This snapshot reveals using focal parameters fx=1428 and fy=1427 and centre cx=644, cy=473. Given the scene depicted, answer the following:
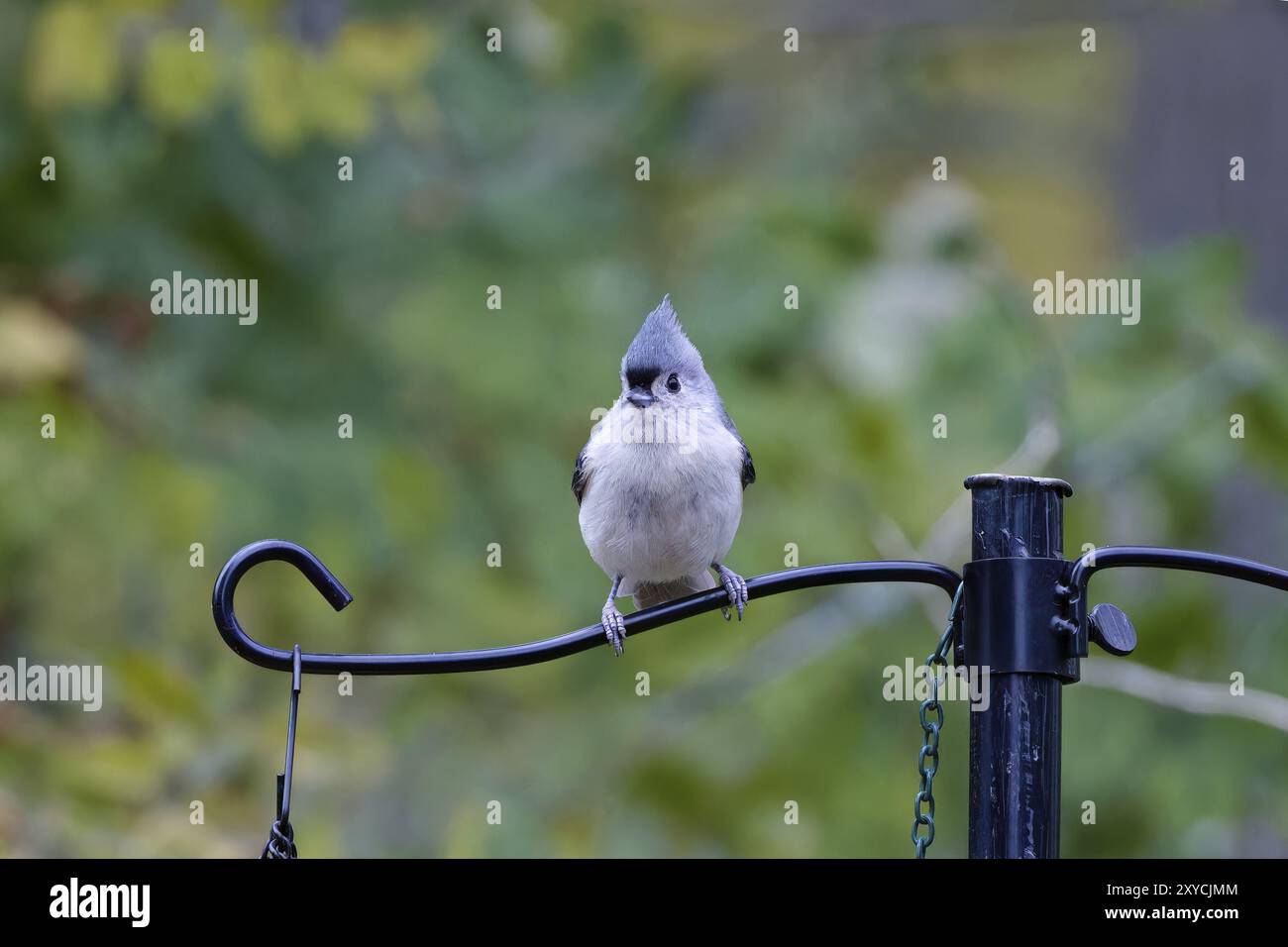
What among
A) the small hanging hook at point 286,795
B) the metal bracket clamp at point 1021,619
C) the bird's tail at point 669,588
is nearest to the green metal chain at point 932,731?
the metal bracket clamp at point 1021,619

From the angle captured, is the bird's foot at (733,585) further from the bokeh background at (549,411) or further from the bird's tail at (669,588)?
the bokeh background at (549,411)

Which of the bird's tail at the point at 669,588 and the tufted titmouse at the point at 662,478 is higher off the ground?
the tufted titmouse at the point at 662,478

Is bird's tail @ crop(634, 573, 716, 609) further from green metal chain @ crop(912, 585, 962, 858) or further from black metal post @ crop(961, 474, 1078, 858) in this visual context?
black metal post @ crop(961, 474, 1078, 858)

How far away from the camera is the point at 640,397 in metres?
3.46

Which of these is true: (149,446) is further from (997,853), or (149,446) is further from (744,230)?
(997,853)

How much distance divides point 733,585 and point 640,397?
Result: 2.25 ft

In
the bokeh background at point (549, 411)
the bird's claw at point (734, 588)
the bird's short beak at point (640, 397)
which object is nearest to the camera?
the bird's claw at point (734, 588)

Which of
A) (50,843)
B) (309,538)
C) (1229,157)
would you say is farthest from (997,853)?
(1229,157)

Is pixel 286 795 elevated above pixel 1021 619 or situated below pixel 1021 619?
below

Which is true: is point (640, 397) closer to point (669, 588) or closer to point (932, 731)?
point (669, 588)

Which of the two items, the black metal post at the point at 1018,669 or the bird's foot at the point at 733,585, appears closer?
the black metal post at the point at 1018,669

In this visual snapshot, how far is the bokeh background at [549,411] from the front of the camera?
4637 millimetres

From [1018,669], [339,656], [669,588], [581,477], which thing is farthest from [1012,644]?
[581,477]

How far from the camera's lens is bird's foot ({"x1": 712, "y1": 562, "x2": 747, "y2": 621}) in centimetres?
252
